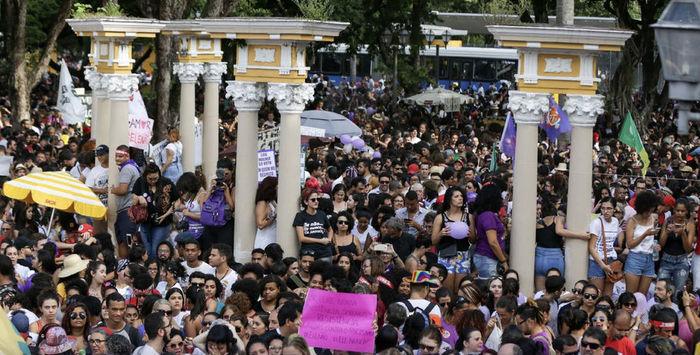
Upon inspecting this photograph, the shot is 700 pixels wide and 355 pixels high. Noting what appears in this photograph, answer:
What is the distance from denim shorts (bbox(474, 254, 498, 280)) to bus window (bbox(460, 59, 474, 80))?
4677 cm

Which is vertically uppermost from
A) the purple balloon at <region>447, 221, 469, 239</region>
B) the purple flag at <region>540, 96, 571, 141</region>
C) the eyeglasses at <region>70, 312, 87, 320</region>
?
the purple flag at <region>540, 96, 571, 141</region>

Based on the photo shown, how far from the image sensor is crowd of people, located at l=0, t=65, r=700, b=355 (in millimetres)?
12102

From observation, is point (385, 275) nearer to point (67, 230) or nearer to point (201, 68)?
point (67, 230)

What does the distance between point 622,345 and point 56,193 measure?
7.70 metres

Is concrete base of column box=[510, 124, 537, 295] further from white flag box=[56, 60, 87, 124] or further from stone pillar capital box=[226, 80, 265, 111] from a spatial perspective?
white flag box=[56, 60, 87, 124]

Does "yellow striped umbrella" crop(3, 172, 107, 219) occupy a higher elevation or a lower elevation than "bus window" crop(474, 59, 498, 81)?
lower

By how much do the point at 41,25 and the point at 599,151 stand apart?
75.1ft

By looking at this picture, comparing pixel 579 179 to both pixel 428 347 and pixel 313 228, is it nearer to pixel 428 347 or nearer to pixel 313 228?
pixel 313 228

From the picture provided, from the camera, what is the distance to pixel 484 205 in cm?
1620

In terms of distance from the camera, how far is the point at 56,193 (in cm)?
1742

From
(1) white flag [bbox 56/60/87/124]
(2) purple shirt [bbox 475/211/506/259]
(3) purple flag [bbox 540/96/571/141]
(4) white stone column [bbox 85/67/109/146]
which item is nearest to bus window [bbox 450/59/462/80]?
(1) white flag [bbox 56/60/87/124]

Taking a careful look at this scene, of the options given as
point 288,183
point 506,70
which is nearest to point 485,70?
point 506,70

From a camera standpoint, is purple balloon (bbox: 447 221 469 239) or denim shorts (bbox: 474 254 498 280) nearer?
purple balloon (bbox: 447 221 469 239)

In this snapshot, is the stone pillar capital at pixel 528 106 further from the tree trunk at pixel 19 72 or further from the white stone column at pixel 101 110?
the tree trunk at pixel 19 72
